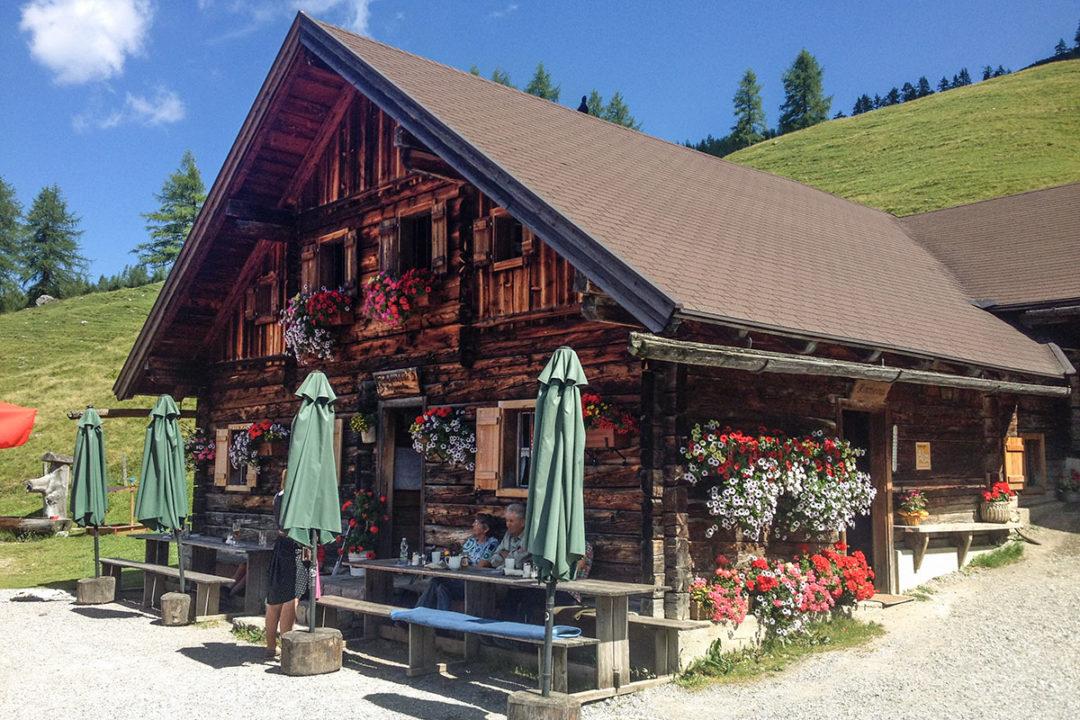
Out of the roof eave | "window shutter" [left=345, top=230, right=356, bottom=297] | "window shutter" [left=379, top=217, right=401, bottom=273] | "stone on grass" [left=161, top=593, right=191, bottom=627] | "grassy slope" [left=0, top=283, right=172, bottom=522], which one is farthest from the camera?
"grassy slope" [left=0, top=283, right=172, bottom=522]

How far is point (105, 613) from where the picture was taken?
12.2 m

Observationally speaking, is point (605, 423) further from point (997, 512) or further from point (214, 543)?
point (214, 543)

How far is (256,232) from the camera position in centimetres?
1378

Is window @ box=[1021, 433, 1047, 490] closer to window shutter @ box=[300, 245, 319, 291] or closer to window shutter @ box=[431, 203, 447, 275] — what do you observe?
window shutter @ box=[431, 203, 447, 275]

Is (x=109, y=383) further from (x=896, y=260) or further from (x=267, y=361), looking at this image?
(x=896, y=260)

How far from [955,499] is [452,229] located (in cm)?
770

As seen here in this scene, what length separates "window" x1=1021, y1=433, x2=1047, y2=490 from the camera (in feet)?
→ 46.2

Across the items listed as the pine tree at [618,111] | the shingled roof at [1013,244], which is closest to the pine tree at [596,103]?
the pine tree at [618,111]

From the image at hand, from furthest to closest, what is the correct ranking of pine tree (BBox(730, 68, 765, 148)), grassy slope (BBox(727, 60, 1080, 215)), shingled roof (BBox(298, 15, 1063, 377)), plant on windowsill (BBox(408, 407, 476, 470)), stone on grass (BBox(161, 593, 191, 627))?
pine tree (BBox(730, 68, 765, 148))
grassy slope (BBox(727, 60, 1080, 215))
stone on grass (BBox(161, 593, 191, 627))
plant on windowsill (BBox(408, 407, 476, 470))
shingled roof (BBox(298, 15, 1063, 377))

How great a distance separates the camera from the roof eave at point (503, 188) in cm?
783

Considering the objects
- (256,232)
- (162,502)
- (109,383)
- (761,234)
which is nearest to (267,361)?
(256,232)

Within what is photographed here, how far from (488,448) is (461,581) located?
1.49 metres

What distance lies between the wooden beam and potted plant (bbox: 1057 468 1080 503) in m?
3.73

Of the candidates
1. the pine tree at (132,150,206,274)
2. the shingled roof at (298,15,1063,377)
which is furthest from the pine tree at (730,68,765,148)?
the shingled roof at (298,15,1063,377)
